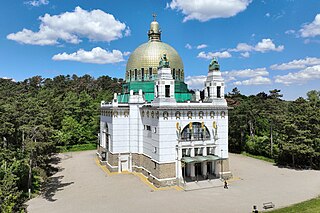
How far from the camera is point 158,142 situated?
87.8 feet

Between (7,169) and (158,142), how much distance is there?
44.5 feet

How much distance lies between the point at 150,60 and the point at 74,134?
25.2m

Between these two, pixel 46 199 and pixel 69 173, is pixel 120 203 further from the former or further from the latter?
pixel 69 173

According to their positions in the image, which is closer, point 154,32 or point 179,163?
point 179,163

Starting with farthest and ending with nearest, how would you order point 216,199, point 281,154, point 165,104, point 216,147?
1. point 281,154
2. point 216,147
3. point 165,104
4. point 216,199

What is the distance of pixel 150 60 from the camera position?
114ft

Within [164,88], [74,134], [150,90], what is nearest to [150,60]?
[150,90]

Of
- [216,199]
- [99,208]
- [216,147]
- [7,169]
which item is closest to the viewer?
[7,169]

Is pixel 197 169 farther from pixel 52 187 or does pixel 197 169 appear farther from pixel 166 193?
pixel 52 187

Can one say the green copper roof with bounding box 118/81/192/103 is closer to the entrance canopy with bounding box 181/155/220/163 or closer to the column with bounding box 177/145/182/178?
the column with bounding box 177/145/182/178

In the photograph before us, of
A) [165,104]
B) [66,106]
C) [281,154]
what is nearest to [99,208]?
[165,104]

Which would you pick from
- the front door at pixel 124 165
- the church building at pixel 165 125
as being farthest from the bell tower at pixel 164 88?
the front door at pixel 124 165

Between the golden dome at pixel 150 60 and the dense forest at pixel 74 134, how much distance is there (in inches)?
502

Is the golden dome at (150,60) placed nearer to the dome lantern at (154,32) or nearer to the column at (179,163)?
the dome lantern at (154,32)
